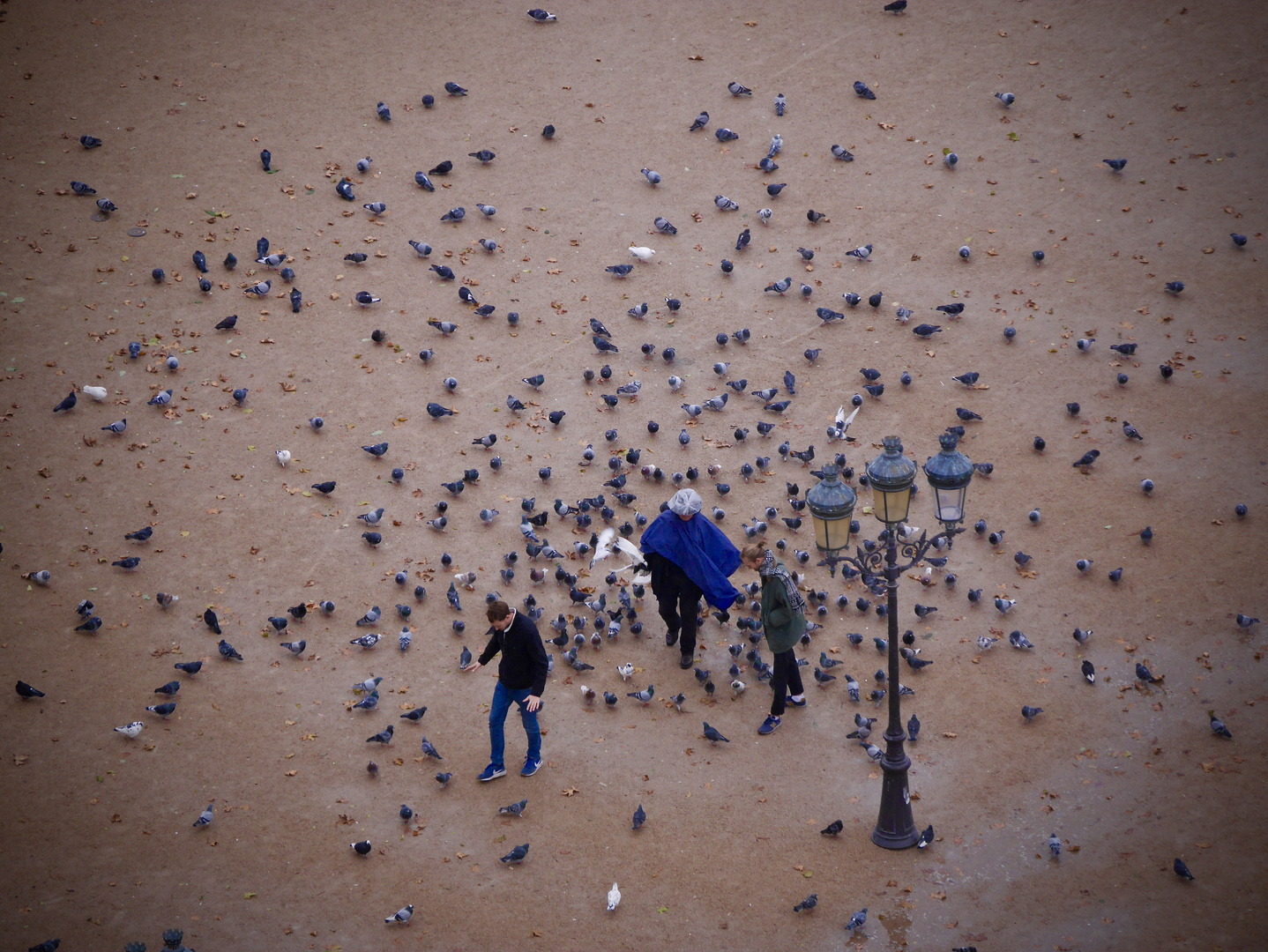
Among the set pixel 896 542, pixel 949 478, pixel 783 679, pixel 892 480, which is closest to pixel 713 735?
pixel 783 679

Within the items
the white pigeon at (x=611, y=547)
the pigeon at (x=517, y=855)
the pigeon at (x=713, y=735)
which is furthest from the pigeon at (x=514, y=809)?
the white pigeon at (x=611, y=547)

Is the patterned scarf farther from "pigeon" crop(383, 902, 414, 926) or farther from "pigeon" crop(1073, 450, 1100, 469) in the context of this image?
"pigeon" crop(1073, 450, 1100, 469)

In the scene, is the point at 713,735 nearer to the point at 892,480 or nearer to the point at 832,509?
the point at 832,509

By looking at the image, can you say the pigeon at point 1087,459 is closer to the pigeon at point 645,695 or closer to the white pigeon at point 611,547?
the white pigeon at point 611,547

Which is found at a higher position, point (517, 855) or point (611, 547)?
point (611, 547)

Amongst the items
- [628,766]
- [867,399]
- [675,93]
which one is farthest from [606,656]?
[675,93]

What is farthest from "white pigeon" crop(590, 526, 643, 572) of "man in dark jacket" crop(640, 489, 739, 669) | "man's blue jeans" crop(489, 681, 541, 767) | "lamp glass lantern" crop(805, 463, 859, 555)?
"lamp glass lantern" crop(805, 463, 859, 555)
